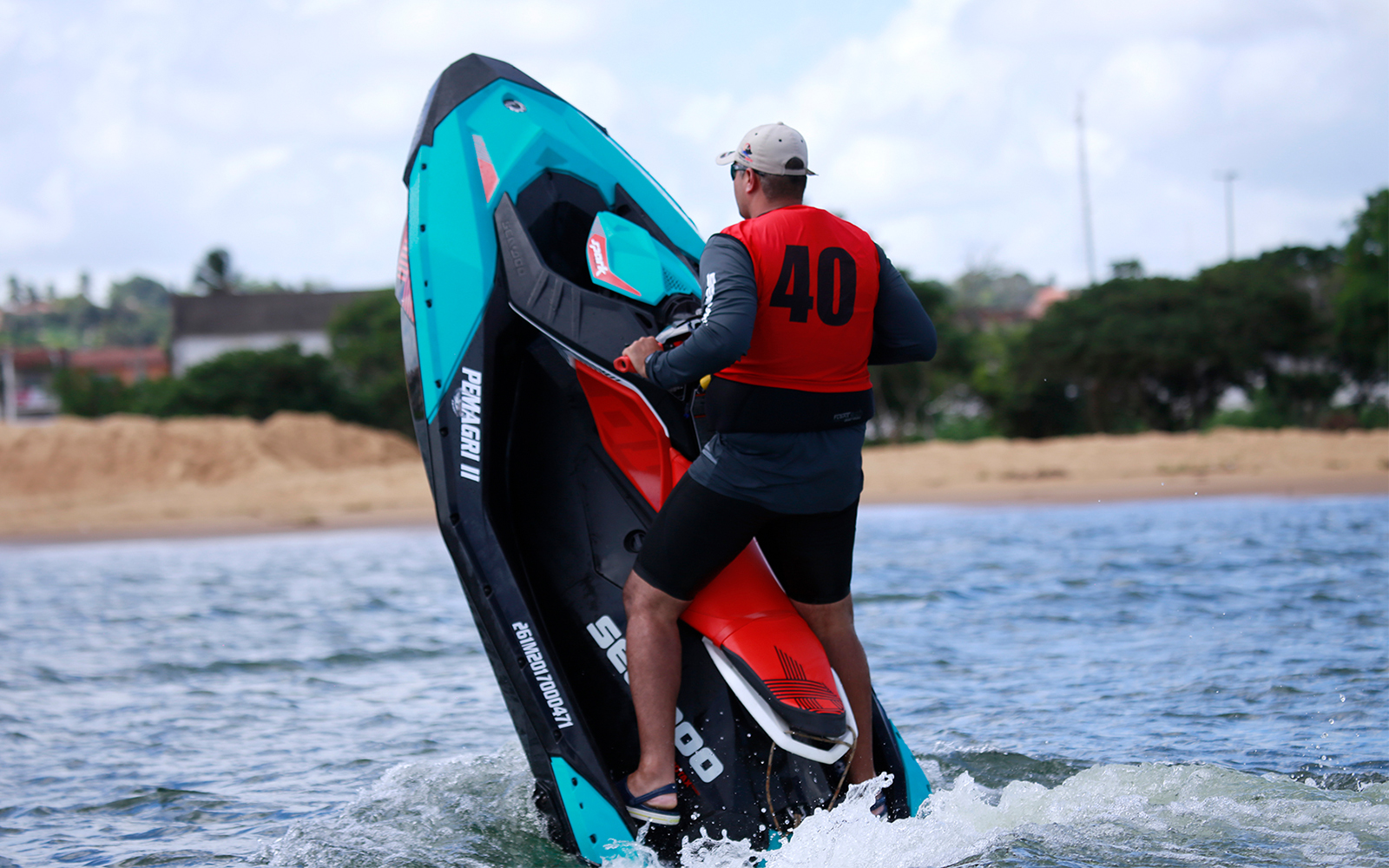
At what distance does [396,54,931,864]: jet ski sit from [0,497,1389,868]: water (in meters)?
0.20

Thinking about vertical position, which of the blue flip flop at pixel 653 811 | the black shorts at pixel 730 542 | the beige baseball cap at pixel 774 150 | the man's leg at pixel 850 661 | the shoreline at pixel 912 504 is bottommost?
the shoreline at pixel 912 504

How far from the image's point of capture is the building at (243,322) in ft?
146

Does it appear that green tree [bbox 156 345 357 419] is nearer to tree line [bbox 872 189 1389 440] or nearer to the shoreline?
the shoreline

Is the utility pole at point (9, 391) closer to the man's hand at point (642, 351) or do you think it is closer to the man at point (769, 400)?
the man at point (769, 400)

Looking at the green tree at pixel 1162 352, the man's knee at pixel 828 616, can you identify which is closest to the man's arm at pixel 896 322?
the man's knee at pixel 828 616

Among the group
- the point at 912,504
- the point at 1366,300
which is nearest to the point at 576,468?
the point at 912,504

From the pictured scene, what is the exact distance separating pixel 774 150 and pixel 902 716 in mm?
3122

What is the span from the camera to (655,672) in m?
3.15

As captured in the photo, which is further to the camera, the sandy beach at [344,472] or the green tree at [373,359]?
the green tree at [373,359]

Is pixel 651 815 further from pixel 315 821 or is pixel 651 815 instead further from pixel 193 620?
pixel 193 620

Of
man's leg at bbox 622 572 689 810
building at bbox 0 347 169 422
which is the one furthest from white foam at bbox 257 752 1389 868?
building at bbox 0 347 169 422

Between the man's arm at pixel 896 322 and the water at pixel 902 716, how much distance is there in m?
1.15

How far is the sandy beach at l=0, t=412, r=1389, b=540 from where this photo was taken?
1599 cm

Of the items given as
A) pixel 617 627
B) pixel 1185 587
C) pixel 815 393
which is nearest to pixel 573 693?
pixel 617 627
